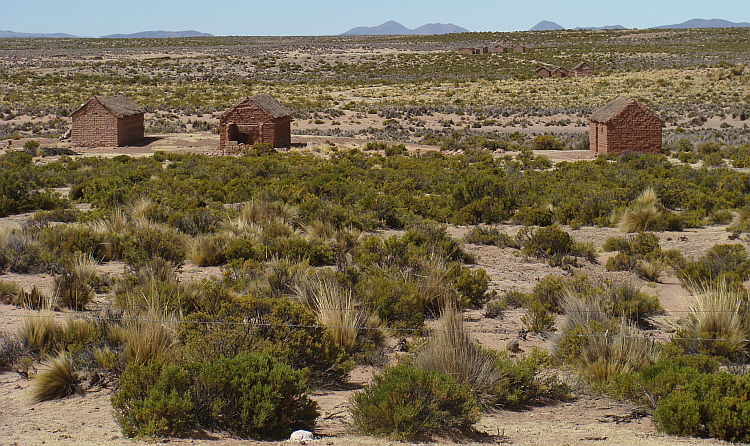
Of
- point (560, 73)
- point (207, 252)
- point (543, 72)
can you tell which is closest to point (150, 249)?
point (207, 252)

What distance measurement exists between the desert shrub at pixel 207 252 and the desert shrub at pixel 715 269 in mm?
6740

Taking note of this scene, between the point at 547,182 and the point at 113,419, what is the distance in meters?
15.9

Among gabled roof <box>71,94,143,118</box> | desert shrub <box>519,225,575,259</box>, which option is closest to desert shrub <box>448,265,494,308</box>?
desert shrub <box>519,225,575,259</box>

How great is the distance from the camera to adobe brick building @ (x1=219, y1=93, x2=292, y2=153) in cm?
2625

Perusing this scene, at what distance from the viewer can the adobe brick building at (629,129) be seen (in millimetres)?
24297

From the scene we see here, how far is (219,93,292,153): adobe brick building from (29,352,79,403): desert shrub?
20310 millimetres

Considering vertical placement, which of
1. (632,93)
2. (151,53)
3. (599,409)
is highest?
(151,53)

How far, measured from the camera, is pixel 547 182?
19703 millimetres

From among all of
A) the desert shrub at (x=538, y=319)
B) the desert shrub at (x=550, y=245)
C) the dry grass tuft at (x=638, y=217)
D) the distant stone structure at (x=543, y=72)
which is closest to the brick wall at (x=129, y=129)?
the dry grass tuft at (x=638, y=217)

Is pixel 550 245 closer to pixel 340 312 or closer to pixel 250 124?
pixel 340 312

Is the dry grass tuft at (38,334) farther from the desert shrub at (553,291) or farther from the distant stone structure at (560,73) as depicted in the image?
the distant stone structure at (560,73)

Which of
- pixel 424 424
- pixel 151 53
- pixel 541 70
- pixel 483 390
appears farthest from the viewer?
pixel 151 53

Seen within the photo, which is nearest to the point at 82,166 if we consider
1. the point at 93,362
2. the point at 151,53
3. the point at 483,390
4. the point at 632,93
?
the point at 93,362

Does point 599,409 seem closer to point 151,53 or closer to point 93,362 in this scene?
point 93,362
